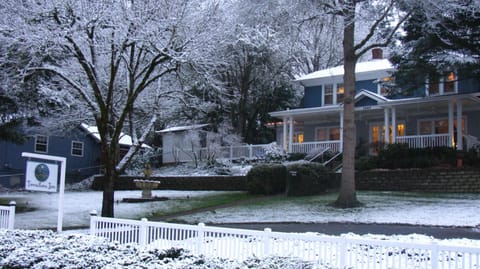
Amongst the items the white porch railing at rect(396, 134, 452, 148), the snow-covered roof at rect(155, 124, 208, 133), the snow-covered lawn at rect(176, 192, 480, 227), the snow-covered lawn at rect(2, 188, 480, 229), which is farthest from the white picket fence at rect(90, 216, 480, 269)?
the snow-covered roof at rect(155, 124, 208, 133)

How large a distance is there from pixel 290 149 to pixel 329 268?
2410 cm

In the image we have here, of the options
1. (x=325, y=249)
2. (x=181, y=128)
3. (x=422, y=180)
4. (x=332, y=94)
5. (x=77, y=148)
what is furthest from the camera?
(x=77, y=148)

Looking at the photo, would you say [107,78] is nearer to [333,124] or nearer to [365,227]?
[365,227]

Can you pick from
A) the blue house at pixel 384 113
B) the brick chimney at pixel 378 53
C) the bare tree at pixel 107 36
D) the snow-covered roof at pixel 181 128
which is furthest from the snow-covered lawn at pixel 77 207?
the brick chimney at pixel 378 53

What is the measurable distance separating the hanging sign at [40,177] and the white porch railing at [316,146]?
18533mm

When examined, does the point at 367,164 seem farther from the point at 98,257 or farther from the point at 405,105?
the point at 98,257

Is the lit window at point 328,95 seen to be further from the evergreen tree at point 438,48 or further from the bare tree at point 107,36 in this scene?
the bare tree at point 107,36

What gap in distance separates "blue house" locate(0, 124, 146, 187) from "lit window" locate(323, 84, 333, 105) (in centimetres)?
1181

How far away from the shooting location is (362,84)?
31328 mm

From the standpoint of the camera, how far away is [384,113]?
2828cm

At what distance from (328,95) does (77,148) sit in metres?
16.5

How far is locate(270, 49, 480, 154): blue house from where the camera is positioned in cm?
2508

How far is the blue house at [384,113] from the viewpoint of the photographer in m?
25.1

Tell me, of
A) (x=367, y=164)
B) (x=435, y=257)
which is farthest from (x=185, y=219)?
(x=435, y=257)
